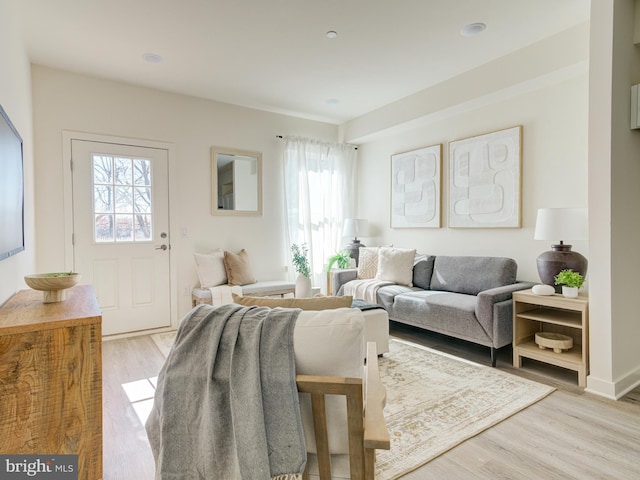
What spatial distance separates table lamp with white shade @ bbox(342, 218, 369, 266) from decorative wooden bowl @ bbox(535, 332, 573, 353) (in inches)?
98.1

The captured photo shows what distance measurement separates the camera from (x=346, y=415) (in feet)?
3.81

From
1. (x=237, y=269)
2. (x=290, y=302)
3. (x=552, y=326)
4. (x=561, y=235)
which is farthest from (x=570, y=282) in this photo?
(x=237, y=269)

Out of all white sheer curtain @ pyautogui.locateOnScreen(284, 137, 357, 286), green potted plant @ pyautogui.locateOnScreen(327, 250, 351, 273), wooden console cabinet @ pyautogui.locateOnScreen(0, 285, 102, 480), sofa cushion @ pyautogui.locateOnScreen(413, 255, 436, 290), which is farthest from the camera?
white sheer curtain @ pyautogui.locateOnScreen(284, 137, 357, 286)

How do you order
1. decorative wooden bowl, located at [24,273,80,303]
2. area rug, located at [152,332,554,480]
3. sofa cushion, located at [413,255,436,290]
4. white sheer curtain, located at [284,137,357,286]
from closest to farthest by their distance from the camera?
decorative wooden bowl, located at [24,273,80,303] < area rug, located at [152,332,554,480] < sofa cushion, located at [413,255,436,290] < white sheer curtain, located at [284,137,357,286]

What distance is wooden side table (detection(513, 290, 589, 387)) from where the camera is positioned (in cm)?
258

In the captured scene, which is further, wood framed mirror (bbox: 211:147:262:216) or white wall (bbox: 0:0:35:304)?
wood framed mirror (bbox: 211:147:262:216)

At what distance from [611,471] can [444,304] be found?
1661 mm

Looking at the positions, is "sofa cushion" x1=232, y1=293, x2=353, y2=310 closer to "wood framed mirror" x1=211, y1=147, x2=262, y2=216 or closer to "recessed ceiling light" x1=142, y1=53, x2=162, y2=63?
"recessed ceiling light" x1=142, y1=53, x2=162, y2=63

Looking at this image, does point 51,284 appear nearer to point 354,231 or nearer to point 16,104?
point 16,104

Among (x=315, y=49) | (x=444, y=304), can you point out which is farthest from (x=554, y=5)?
(x=444, y=304)

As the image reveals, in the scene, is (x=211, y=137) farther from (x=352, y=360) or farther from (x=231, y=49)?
(x=352, y=360)

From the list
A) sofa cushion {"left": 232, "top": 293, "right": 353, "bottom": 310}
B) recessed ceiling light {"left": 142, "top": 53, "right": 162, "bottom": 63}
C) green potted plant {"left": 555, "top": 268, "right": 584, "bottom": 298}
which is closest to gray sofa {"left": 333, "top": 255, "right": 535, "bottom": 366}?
green potted plant {"left": 555, "top": 268, "right": 584, "bottom": 298}

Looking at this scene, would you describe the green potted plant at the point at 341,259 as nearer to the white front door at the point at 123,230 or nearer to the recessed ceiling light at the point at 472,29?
the white front door at the point at 123,230

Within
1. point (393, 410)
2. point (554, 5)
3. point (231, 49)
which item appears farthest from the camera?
point (231, 49)
